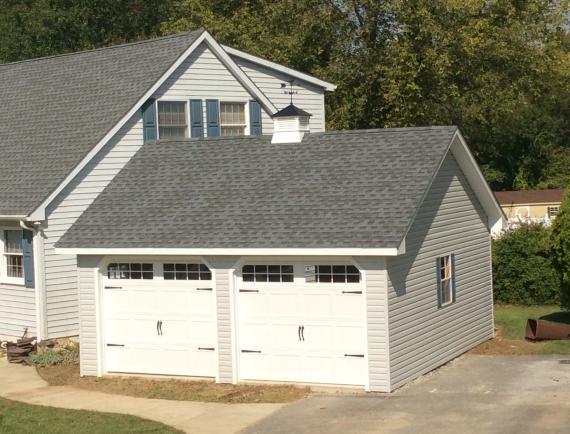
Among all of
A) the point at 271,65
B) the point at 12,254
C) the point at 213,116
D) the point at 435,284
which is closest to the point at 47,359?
the point at 12,254

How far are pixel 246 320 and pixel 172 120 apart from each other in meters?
8.01

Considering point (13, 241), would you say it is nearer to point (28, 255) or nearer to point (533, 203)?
point (28, 255)

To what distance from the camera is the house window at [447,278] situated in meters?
19.7

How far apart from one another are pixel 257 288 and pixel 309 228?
4.82 feet

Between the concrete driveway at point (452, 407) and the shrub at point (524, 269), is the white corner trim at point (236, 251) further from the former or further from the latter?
the shrub at point (524, 269)

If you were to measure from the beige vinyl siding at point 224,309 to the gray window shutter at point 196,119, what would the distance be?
7.65m

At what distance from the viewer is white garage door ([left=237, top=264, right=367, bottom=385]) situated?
17.1m

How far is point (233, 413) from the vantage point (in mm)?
15984

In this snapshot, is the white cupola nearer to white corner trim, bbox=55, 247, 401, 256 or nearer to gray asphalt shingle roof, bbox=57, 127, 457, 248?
gray asphalt shingle roof, bbox=57, 127, 457, 248

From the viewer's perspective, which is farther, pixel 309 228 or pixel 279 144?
pixel 279 144

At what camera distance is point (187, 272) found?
61.3 ft

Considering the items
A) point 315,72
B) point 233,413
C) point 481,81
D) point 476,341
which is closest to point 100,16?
point 315,72

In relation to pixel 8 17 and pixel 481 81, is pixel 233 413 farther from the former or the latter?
pixel 8 17

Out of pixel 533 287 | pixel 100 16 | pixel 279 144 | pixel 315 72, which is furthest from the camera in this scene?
pixel 100 16
